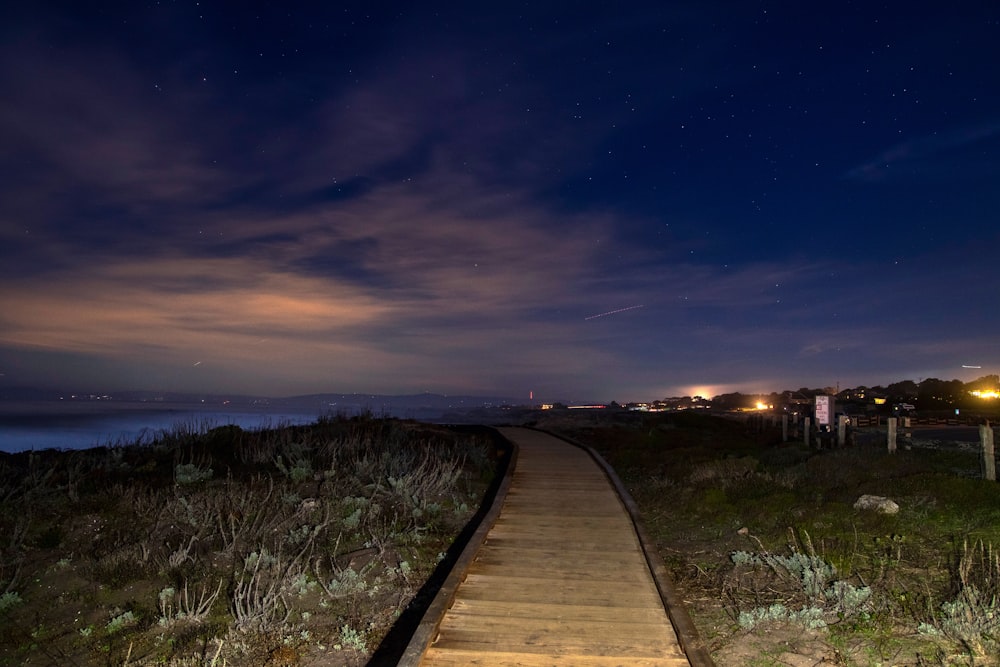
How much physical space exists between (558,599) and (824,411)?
19.4 metres

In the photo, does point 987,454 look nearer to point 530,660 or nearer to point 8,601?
point 530,660

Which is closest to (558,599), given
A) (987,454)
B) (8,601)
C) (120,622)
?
A: (120,622)

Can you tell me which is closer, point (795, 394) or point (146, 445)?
point (146, 445)

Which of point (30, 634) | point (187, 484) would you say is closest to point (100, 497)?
point (187, 484)

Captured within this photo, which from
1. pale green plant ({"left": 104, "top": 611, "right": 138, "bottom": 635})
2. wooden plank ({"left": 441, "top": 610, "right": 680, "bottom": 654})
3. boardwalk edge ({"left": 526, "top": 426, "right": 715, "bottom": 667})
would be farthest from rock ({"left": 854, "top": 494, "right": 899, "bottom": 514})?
pale green plant ({"left": 104, "top": 611, "right": 138, "bottom": 635})

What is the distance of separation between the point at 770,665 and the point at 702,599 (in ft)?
5.99

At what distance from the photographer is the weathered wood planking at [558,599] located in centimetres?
536

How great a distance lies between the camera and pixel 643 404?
327 ft

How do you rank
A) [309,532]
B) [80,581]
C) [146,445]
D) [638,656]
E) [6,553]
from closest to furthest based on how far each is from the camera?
[638,656] < [80,581] < [6,553] < [309,532] < [146,445]

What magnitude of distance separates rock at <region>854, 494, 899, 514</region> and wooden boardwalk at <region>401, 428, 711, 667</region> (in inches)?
155

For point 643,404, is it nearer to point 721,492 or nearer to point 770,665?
point 721,492

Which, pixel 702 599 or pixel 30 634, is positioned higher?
pixel 702 599

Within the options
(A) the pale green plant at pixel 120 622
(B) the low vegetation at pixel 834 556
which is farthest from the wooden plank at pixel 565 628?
(A) the pale green plant at pixel 120 622

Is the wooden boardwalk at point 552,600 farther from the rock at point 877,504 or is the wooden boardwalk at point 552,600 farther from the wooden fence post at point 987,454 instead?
the wooden fence post at point 987,454
